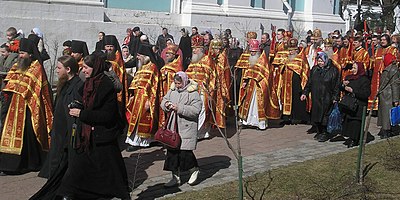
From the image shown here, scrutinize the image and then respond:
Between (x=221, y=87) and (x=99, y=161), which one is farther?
(x=221, y=87)

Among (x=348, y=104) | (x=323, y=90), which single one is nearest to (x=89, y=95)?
(x=348, y=104)

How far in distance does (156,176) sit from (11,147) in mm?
2018

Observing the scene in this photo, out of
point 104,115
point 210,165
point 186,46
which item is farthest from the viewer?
point 186,46

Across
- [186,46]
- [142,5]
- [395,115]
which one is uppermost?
[142,5]

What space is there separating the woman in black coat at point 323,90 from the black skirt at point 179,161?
3.98 meters

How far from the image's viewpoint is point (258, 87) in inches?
479

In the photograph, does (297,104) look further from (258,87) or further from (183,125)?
(183,125)

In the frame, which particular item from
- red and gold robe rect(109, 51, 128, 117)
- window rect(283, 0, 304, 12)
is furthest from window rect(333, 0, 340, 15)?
red and gold robe rect(109, 51, 128, 117)

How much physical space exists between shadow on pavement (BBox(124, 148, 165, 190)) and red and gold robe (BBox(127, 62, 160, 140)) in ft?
1.06

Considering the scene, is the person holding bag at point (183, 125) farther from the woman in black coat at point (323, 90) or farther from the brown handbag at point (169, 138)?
the woman in black coat at point (323, 90)

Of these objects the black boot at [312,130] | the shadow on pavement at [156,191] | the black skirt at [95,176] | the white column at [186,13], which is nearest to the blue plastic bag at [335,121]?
the black boot at [312,130]

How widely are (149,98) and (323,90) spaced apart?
3.33m

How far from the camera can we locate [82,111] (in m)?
6.03

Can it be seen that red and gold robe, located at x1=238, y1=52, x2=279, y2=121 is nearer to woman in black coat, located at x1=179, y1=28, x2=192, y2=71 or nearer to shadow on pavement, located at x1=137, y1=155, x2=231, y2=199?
shadow on pavement, located at x1=137, y1=155, x2=231, y2=199
